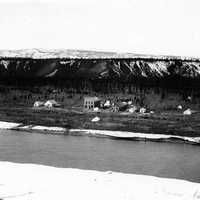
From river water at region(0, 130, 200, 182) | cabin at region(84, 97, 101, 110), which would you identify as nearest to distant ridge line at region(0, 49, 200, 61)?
cabin at region(84, 97, 101, 110)

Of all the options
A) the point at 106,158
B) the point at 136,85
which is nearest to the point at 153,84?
the point at 136,85

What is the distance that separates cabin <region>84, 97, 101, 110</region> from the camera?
517cm

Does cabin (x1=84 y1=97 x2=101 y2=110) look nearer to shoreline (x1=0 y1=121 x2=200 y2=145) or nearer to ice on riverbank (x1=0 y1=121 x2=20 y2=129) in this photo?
shoreline (x1=0 y1=121 x2=200 y2=145)

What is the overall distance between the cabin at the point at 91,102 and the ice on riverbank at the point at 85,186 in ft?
3.91

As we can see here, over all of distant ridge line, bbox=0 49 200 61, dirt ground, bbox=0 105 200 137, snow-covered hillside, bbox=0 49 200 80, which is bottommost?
dirt ground, bbox=0 105 200 137

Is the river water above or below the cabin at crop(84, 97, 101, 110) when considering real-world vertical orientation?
below

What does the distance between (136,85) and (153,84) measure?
19 cm

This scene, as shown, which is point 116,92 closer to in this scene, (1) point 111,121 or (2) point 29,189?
(1) point 111,121

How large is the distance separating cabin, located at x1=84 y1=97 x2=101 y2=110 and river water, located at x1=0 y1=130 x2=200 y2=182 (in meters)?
0.43

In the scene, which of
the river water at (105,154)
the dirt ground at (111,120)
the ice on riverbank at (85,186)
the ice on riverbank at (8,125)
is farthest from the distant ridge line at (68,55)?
the ice on riverbank at (85,186)

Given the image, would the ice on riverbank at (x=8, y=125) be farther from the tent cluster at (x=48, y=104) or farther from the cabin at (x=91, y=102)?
the cabin at (x=91, y=102)

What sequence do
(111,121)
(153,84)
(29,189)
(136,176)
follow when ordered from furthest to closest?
(111,121), (153,84), (136,176), (29,189)

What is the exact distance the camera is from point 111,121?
522cm

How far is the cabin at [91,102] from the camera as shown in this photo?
5.17 meters
